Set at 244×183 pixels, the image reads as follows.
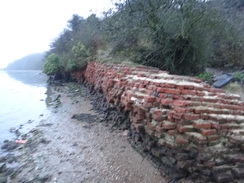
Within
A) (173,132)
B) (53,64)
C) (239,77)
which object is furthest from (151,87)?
(53,64)

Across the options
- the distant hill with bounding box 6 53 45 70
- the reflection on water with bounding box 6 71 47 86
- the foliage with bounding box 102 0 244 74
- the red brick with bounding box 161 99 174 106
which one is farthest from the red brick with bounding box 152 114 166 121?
the distant hill with bounding box 6 53 45 70

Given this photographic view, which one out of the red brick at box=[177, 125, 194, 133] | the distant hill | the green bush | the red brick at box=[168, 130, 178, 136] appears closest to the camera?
the red brick at box=[177, 125, 194, 133]

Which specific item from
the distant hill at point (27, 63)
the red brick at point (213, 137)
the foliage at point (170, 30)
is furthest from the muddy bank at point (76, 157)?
the distant hill at point (27, 63)

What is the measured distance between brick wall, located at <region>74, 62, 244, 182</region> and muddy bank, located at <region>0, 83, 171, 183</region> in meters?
0.52

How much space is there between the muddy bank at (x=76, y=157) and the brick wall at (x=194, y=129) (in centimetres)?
52

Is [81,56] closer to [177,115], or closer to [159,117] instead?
[159,117]

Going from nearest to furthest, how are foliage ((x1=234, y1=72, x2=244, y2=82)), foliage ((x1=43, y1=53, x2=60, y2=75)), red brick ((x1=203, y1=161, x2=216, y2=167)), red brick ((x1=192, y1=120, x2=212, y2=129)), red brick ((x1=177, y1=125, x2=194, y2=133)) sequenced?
red brick ((x1=203, y1=161, x2=216, y2=167)) < red brick ((x1=192, y1=120, x2=212, y2=129)) < red brick ((x1=177, y1=125, x2=194, y2=133)) < foliage ((x1=234, y1=72, x2=244, y2=82)) < foliage ((x1=43, y1=53, x2=60, y2=75))

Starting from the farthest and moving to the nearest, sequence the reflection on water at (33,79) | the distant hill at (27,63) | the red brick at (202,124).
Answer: the distant hill at (27,63) < the reflection on water at (33,79) < the red brick at (202,124)

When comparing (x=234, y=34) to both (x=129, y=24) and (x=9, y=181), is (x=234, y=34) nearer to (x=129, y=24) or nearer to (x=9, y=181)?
(x=129, y=24)

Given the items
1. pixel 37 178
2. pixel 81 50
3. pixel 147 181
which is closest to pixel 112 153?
pixel 147 181

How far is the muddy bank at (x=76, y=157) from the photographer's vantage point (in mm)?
3344

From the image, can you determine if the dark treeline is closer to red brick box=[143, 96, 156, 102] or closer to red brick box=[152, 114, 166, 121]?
red brick box=[143, 96, 156, 102]

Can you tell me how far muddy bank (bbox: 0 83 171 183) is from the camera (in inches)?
132

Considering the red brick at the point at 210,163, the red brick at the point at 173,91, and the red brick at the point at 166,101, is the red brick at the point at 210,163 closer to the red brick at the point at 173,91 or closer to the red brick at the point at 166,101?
the red brick at the point at 166,101
